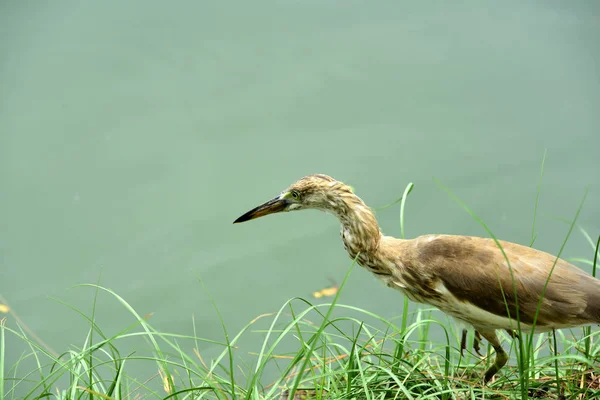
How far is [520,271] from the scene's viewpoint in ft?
8.32

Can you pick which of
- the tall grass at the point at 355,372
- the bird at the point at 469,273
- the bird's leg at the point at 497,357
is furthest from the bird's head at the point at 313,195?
the bird's leg at the point at 497,357

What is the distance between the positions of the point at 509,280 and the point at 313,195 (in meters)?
0.87

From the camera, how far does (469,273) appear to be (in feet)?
8.46

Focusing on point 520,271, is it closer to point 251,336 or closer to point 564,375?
point 564,375

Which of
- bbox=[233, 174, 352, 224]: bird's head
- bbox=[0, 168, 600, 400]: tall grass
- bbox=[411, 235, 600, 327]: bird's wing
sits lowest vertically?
bbox=[0, 168, 600, 400]: tall grass

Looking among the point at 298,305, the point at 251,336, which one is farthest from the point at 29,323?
the point at 298,305

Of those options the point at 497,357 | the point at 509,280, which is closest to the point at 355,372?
the point at 497,357

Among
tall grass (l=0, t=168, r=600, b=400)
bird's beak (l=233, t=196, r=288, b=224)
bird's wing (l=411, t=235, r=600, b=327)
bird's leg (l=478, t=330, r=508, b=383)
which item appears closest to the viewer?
tall grass (l=0, t=168, r=600, b=400)

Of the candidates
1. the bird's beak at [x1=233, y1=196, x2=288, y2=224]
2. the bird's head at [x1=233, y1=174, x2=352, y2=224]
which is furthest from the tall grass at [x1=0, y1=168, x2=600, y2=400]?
the bird's beak at [x1=233, y1=196, x2=288, y2=224]

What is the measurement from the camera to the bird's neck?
2.73m

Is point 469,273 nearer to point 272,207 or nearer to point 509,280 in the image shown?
point 509,280

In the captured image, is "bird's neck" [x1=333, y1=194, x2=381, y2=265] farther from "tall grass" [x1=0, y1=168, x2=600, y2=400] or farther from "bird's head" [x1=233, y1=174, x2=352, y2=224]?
"tall grass" [x1=0, y1=168, x2=600, y2=400]

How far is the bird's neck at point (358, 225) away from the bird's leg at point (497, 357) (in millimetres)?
601

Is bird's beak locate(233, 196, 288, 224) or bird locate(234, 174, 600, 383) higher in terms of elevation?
bird's beak locate(233, 196, 288, 224)
